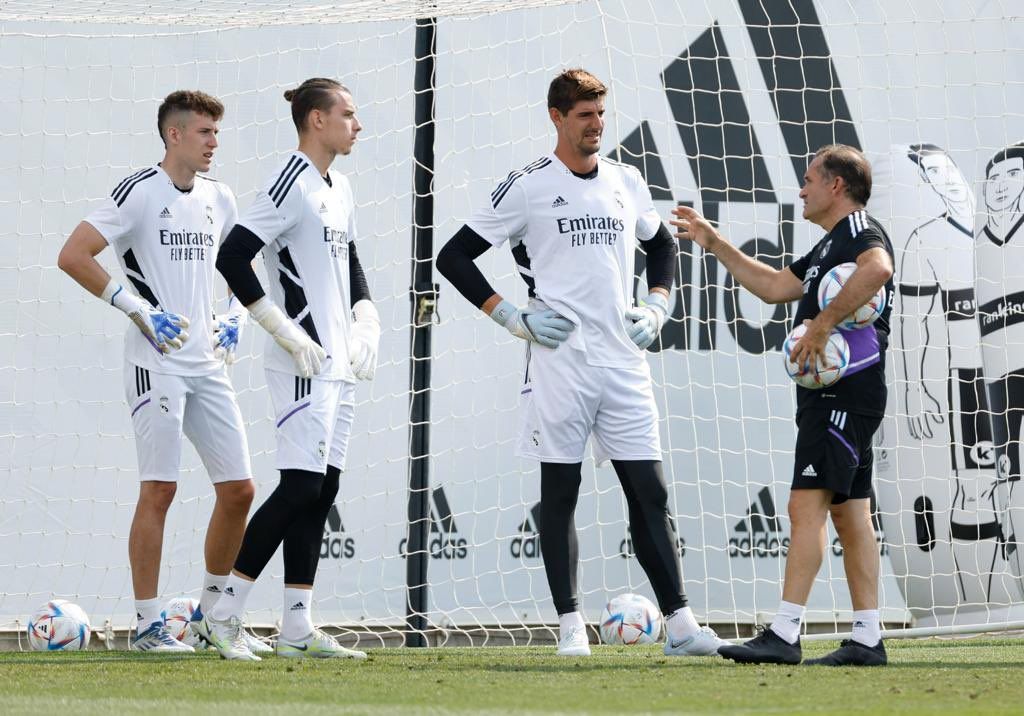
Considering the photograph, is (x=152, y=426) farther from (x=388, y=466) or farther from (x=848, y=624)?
(x=848, y=624)

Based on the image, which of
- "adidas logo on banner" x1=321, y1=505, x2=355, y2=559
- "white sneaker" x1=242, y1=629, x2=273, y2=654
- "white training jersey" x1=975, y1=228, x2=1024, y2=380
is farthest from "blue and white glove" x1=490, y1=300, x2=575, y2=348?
"white training jersey" x1=975, y1=228, x2=1024, y2=380

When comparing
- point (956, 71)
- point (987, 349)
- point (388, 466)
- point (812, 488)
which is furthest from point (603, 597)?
point (956, 71)

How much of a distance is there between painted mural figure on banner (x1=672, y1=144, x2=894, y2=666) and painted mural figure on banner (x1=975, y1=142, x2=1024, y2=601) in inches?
109

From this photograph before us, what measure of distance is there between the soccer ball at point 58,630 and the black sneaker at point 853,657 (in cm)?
312

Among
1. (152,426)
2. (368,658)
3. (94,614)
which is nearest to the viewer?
(368,658)

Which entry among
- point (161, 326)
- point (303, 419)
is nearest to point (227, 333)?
point (161, 326)

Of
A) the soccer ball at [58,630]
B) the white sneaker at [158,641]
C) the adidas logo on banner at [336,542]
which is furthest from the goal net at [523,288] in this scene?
the white sneaker at [158,641]

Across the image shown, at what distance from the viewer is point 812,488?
14.1ft

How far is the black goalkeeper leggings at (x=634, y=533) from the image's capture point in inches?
181

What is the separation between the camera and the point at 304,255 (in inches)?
186

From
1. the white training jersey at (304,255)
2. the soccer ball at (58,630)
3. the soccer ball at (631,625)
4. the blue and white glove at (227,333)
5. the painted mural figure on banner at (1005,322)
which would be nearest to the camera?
the white training jersey at (304,255)

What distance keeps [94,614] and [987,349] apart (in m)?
4.64

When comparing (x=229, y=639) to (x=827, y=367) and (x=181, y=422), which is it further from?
(x=827, y=367)

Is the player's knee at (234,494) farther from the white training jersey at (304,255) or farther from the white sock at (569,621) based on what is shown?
the white sock at (569,621)
